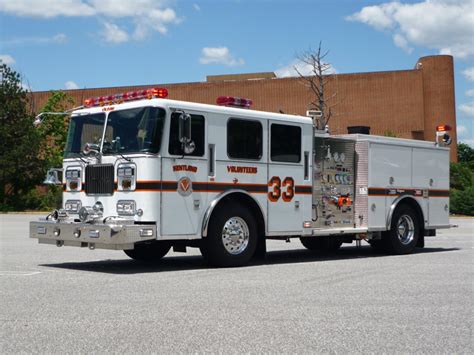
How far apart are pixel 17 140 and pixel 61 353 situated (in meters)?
41.5

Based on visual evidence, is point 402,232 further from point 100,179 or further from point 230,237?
point 100,179

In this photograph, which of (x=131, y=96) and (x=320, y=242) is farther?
(x=320, y=242)

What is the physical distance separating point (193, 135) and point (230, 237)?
1850mm

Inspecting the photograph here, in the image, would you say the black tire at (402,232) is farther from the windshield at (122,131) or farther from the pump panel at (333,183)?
the windshield at (122,131)

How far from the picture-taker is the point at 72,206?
12.8 meters

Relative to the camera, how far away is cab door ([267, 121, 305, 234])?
1345 centimetres

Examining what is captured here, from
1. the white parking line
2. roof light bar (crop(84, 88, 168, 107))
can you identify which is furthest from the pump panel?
the white parking line

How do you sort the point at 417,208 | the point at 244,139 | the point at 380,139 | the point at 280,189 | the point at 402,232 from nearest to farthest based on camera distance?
the point at 244,139, the point at 280,189, the point at 380,139, the point at 402,232, the point at 417,208

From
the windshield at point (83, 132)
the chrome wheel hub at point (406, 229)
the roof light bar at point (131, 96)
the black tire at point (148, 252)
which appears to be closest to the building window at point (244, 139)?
the roof light bar at point (131, 96)

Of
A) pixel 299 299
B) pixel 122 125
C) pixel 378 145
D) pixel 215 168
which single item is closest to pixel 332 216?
pixel 378 145

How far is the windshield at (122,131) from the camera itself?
38.4 ft

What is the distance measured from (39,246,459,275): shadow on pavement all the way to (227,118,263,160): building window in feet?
6.45

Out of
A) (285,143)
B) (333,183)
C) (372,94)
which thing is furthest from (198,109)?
(372,94)

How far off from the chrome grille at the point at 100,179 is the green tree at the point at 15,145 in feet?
110
